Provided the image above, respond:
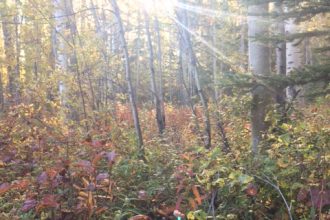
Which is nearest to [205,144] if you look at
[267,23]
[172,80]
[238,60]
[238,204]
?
[267,23]

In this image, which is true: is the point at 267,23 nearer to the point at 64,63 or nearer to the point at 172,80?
the point at 64,63

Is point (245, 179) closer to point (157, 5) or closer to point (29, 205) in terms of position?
point (29, 205)

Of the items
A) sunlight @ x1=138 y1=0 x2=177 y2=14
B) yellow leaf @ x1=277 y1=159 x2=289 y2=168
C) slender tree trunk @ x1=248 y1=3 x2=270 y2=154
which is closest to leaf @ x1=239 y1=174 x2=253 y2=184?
yellow leaf @ x1=277 y1=159 x2=289 y2=168

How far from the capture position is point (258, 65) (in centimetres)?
518

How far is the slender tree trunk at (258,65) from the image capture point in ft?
16.6

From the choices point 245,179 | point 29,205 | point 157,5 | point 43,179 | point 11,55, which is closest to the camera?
point 245,179

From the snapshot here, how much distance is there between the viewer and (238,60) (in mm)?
11391

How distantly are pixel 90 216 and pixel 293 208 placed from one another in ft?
5.63

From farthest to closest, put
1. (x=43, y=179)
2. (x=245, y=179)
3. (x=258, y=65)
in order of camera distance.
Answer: (x=258, y=65) < (x=43, y=179) < (x=245, y=179)

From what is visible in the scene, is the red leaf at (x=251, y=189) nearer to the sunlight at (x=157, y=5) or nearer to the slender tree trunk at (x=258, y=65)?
the slender tree trunk at (x=258, y=65)

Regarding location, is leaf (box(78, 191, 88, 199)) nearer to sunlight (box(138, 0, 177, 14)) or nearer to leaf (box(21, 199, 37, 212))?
leaf (box(21, 199, 37, 212))

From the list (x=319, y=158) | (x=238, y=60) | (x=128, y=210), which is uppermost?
(x=238, y=60)

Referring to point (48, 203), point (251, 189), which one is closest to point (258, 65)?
point (251, 189)

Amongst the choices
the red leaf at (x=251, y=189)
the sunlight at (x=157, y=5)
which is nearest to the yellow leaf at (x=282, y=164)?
the red leaf at (x=251, y=189)
